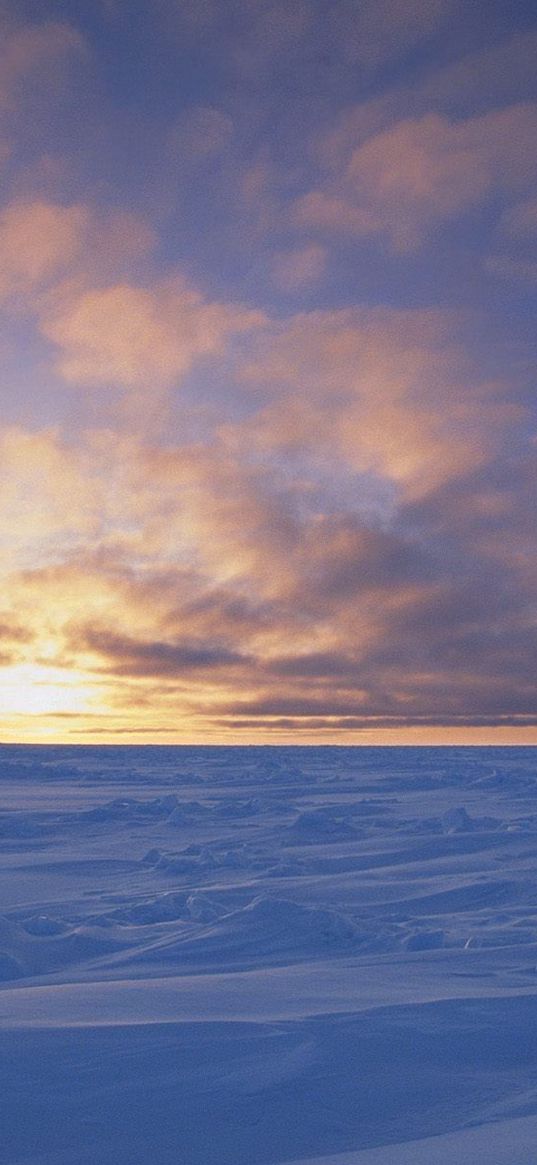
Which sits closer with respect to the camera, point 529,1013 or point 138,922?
point 529,1013

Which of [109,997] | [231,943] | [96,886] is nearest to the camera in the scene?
[109,997]

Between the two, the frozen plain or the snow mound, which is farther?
the snow mound

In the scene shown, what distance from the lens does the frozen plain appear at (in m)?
2.34

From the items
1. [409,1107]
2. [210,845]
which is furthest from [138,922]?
[210,845]

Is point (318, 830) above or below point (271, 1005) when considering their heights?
below

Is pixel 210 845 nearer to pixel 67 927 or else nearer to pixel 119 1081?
pixel 67 927

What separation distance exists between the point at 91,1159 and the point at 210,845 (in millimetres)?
6757

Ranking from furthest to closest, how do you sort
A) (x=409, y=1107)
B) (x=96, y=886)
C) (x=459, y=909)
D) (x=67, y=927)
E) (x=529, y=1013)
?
1. (x=96, y=886)
2. (x=459, y=909)
3. (x=67, y=927)
4. (x=529, y=1013)
5. (x=409, y=1107)

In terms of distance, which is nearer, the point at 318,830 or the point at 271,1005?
the point at 271,1005

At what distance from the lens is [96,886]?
6691mm

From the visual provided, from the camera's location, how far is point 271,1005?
326 cm

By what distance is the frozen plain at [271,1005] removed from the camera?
7.69ft

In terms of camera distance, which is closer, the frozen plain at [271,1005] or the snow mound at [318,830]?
the frozen plain at [271,1005]

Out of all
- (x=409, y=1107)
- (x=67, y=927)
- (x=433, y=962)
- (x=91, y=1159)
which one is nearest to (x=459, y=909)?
(x=433, y=962)
